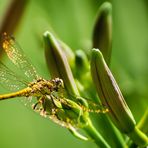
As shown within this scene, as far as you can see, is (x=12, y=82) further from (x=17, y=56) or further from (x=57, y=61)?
(x=57, y=61)

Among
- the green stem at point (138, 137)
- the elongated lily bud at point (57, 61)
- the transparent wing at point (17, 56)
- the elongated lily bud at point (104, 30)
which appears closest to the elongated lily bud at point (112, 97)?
the green stem at point (138, 137)

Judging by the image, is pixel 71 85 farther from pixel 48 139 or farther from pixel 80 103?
pixel 48 139

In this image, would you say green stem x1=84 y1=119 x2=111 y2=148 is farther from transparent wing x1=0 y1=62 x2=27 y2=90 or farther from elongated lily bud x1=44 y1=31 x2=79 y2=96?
transparent wing x1=0 y1=62 x2=27 y2=90

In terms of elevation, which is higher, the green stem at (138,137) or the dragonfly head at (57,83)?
the dragonfly head at (57,83)

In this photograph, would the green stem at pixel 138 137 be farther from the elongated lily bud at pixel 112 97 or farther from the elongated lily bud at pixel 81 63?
the elongated lily bud at pixel 81 63

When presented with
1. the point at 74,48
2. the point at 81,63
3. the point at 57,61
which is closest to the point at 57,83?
the point at 57,61

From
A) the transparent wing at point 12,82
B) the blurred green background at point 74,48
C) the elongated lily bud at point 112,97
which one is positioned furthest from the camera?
the blurred green background at point 74,48

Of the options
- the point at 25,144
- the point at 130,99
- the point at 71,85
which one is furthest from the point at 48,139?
the point at 71,85
